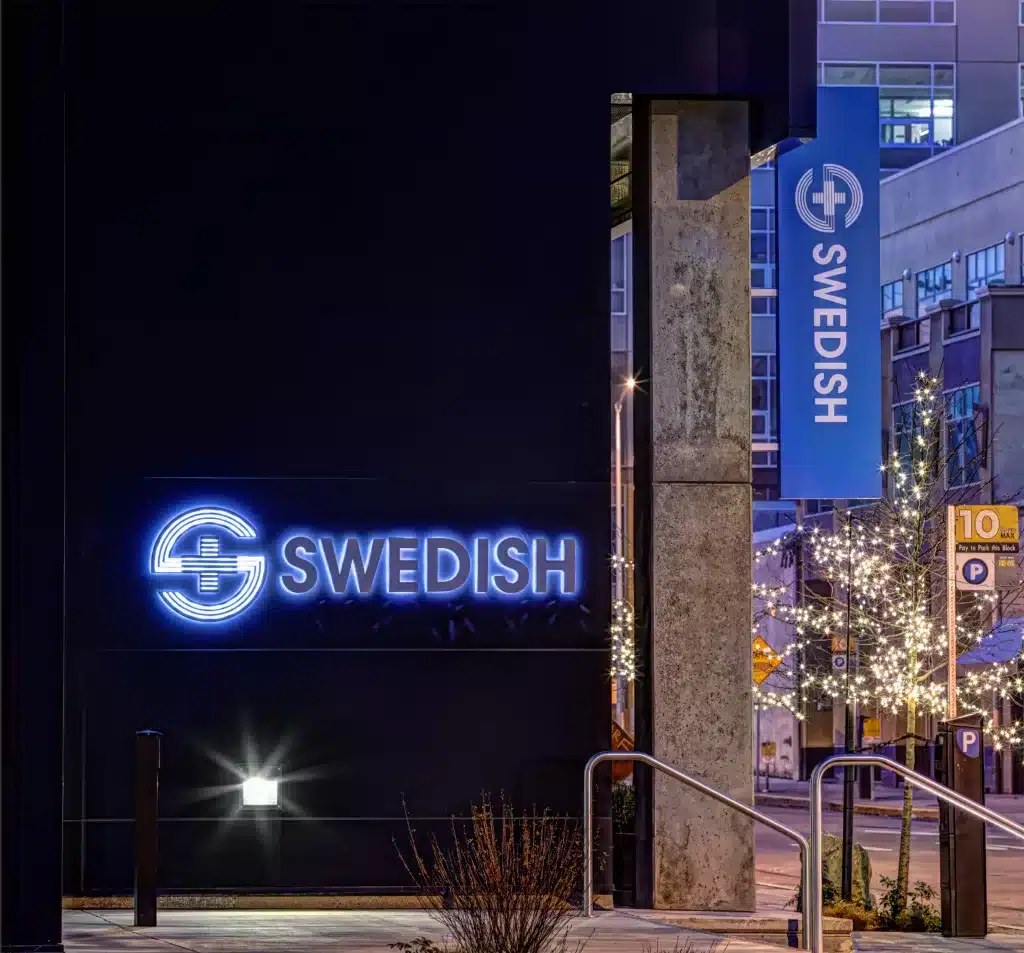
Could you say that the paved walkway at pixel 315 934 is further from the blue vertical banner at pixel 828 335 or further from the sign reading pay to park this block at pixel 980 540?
the sign reading pay to park this block at pixel 980 540

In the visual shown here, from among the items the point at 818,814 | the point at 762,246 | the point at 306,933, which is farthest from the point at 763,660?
the point at 762,246

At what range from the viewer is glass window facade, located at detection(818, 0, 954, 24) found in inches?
2689

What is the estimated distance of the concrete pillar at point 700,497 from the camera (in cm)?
1526

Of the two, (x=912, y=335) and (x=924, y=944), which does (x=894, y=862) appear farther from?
(x=912, y=335)

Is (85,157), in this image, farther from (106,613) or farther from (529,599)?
(529,599)

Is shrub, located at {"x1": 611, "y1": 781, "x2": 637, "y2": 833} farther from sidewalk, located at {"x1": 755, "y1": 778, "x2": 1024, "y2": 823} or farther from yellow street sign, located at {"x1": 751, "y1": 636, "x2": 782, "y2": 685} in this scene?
sidewalk, located at {"x1": 755, "y1": 778, "x2": 1024, "y2": 823}

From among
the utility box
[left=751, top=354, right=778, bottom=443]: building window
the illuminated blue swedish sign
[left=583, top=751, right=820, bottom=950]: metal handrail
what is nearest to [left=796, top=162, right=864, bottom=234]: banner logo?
the illuminated blue swedish sign

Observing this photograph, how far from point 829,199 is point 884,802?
26966 millimetres

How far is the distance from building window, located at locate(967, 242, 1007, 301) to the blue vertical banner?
129ft

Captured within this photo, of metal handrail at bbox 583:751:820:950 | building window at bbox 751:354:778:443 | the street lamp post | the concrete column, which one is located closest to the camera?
metal handrail at bbox 583:751:820:950

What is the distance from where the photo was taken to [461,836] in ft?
49.3

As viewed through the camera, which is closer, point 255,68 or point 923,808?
point 255,68

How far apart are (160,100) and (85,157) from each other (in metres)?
0.71

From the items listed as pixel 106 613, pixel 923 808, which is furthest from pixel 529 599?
pixel 923 808
